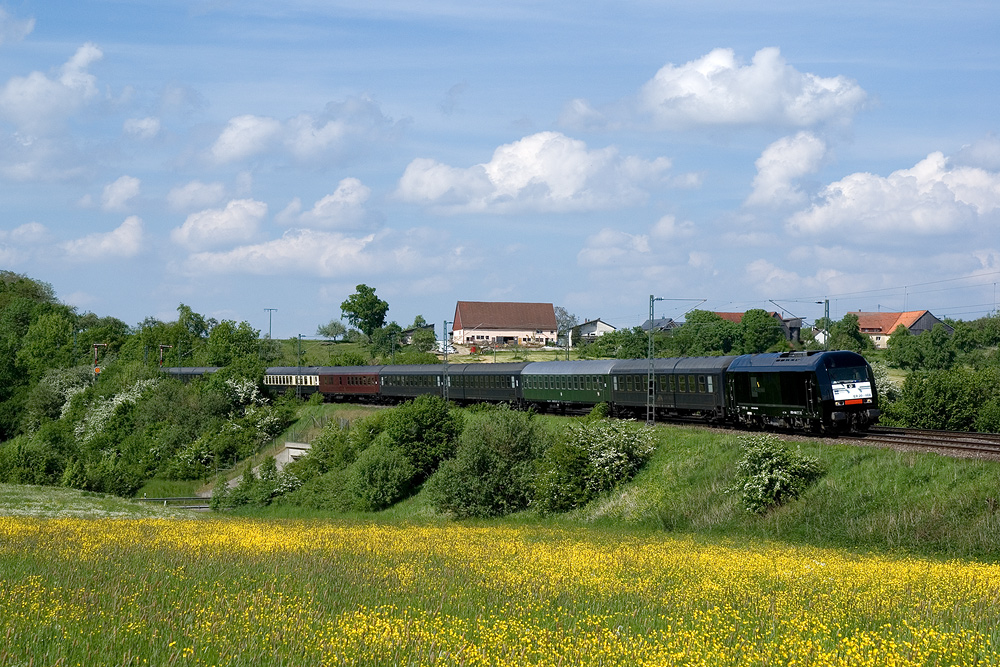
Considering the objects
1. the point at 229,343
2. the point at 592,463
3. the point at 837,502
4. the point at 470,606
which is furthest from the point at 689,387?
the point at 229,343

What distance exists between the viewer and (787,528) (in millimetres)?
29703

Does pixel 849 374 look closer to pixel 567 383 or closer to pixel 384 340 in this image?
pixel 567 383

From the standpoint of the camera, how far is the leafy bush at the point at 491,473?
1757 inches

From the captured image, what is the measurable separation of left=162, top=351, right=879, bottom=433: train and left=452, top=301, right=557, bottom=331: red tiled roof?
106 meters

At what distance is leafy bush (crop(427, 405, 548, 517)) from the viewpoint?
44.6 m

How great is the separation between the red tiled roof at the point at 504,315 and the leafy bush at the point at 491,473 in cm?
13922

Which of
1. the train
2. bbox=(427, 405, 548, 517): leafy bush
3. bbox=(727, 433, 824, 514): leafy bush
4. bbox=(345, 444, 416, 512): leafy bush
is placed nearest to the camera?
bbox=(727, 433, 824, 514): leafy bush

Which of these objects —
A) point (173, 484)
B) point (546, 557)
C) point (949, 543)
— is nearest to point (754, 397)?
point (949, 543)

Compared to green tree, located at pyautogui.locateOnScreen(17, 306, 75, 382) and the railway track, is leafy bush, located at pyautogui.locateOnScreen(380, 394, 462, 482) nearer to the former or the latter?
the railway track

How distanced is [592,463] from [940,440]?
45.0 ft

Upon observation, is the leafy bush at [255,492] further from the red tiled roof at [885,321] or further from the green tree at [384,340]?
the red tiled roof at [885,321]

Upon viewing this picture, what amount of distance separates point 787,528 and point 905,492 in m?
3.65

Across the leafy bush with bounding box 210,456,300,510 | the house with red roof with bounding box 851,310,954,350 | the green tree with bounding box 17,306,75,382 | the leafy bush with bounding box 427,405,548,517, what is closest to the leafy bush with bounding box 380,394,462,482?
the leafy bush with bounding box 427,405,548,517

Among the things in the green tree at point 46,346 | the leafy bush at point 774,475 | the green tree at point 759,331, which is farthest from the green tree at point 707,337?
the green tree at point 46,346
